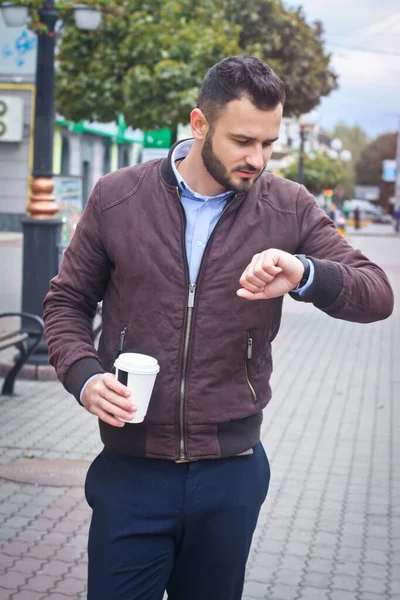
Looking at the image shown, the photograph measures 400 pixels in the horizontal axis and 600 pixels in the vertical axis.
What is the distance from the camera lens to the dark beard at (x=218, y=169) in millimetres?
2707

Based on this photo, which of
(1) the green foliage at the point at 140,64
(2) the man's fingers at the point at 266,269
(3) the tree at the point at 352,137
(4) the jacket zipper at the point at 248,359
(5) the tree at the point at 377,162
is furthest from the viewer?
(3) the tree at the point at 352,137

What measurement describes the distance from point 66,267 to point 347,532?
347 centimetres

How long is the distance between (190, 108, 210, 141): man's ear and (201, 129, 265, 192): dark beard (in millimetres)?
23

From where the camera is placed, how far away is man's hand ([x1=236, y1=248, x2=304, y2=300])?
8.18 feet

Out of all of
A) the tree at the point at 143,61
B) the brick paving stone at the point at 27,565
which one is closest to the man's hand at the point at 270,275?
the brick paving stone at the point at 27,565

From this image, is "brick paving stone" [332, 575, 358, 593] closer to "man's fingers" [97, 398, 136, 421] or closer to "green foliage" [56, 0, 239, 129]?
"man's fingers" [97, 398, 136, 421]

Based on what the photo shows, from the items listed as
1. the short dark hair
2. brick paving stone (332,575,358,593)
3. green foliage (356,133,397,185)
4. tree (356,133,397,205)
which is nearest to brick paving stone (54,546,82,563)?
brick paving stone (332,575,358,593)

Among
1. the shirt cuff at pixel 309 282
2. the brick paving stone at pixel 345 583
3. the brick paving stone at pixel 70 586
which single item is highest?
the shirt cuff at pixel 309 282

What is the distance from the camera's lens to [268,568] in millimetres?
5285

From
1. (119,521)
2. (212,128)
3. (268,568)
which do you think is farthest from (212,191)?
(268,568)

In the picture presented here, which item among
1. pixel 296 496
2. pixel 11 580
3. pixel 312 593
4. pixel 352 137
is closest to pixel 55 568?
pixel 11 580

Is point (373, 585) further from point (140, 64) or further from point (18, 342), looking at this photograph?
point (140, 64)

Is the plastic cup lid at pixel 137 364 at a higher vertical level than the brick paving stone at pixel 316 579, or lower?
higher

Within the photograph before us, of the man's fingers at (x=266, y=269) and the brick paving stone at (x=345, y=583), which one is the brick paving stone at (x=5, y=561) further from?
the man's fingers at (x=266, y=269)
